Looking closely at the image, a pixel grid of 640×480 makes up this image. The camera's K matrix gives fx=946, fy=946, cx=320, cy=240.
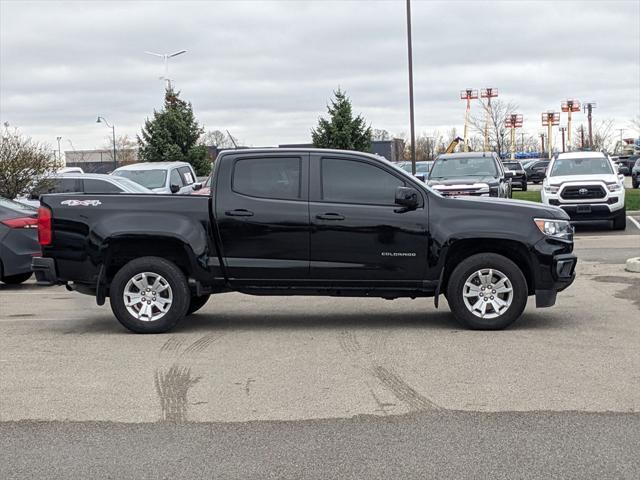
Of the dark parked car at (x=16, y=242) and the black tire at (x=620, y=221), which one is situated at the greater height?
the dark parked car at (x=16, y=242)

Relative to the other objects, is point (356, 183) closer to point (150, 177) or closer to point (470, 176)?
point (470, 176)

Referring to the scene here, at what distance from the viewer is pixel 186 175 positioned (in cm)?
2709

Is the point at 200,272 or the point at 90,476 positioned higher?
the point at 200,272

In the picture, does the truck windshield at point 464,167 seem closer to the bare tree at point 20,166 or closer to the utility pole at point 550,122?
the bare tree at point 20,166

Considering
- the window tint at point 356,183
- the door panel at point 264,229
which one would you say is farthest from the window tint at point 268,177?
the window tint at point 356,183

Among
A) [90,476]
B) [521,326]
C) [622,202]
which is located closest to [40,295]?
[521,326]

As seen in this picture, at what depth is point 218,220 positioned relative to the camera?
9648mm

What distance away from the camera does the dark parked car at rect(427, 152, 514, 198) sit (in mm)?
22422

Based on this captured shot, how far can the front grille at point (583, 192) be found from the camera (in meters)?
22.4

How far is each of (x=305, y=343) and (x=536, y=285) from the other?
8.09 feet

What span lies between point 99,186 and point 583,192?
11289 millimetres

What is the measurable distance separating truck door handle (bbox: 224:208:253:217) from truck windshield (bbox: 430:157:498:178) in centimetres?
1482

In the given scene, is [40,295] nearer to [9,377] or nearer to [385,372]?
[9,377]

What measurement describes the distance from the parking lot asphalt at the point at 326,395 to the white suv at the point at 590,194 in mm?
11668
